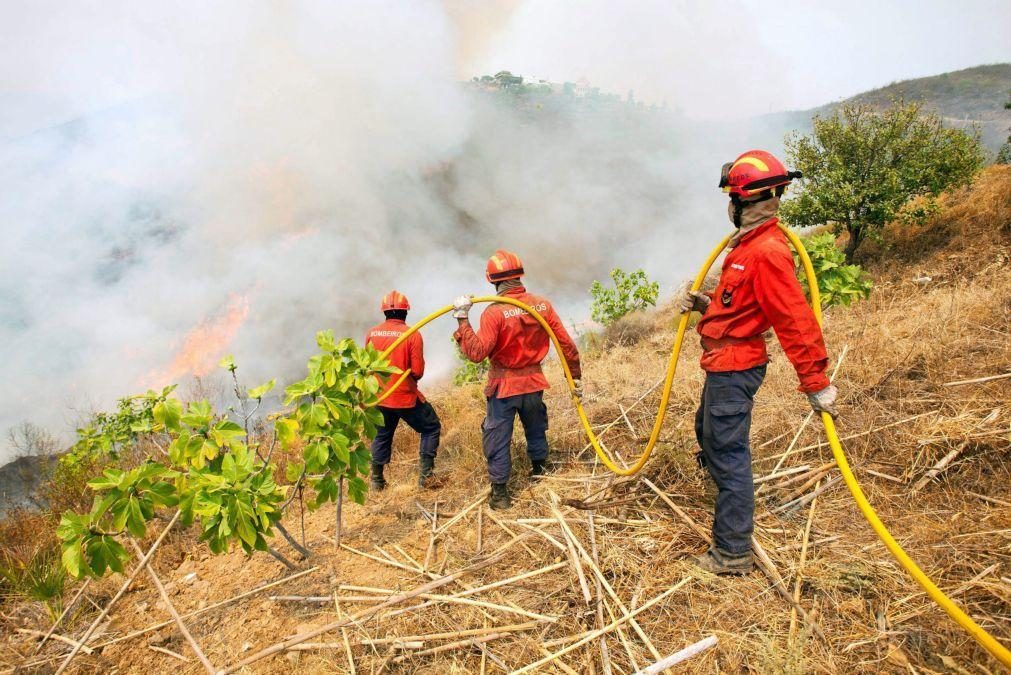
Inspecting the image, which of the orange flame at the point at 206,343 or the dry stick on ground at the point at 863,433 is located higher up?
the orange flame at the point at 206,343

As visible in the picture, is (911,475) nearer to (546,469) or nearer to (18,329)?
(546,469)

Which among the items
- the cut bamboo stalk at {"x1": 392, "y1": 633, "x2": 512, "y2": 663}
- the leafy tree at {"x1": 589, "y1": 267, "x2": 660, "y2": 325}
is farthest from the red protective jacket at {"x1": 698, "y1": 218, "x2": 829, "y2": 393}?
the leafy tree at {"x1": 589, "y1": 267, "x2": 660, "y2": 325}

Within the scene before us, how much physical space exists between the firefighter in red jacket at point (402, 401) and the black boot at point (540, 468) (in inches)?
42.0

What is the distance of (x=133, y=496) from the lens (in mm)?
2699

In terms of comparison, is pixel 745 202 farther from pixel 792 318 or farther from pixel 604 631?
pixel 604 631

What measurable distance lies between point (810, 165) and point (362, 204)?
85.1ft

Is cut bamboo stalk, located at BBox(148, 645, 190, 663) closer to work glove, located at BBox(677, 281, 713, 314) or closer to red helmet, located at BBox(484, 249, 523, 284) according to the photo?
red helmet, located at BBox(484, 249, 523, 284)

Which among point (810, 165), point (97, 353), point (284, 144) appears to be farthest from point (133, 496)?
point (284, 144)

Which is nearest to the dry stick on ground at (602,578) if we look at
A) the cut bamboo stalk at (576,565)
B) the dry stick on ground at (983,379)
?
the cut bamboo stalk at (576,565)

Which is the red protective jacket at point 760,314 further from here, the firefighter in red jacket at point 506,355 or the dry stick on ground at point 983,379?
the dry stick on ground at point 983,379

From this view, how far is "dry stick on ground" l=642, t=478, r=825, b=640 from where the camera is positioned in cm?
236

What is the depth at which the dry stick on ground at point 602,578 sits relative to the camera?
236cm

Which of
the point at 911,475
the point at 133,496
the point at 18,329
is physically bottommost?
the point at 911,475

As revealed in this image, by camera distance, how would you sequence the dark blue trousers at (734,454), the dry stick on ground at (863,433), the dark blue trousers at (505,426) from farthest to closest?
the dark blue trousers at (505,426) < the dry stick on ground at (863,433) < the dark blue trousers at (734,454)
